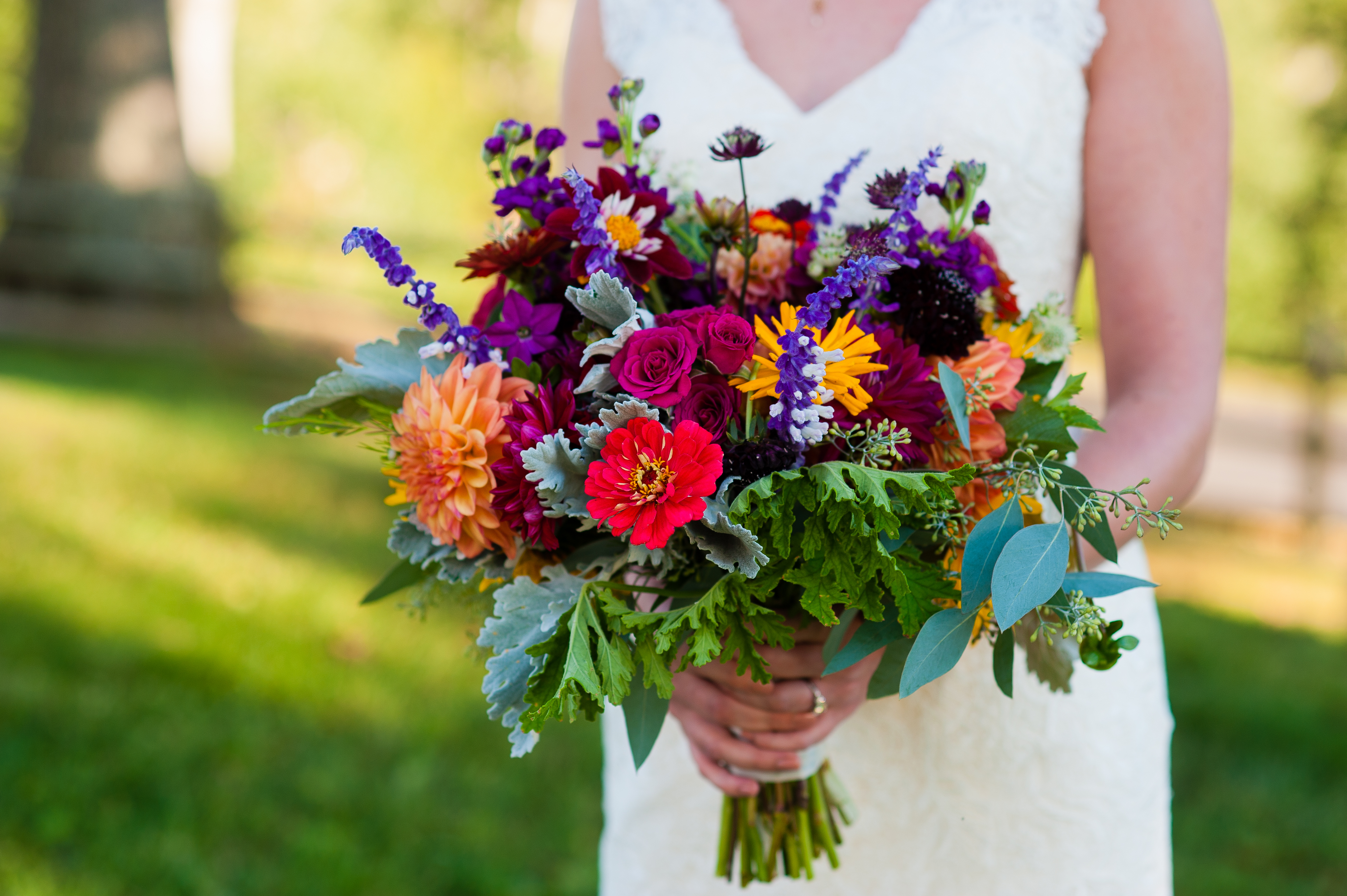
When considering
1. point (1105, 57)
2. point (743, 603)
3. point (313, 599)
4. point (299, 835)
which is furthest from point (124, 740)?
point (1105, 57)

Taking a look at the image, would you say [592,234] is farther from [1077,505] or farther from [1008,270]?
[1008,270]

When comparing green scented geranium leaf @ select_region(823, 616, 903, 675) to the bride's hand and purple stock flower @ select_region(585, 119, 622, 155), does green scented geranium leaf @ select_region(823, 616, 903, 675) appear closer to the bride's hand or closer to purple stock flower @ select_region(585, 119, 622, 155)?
the bride's hand

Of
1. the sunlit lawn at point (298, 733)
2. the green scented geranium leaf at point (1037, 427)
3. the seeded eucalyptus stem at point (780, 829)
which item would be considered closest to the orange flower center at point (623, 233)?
the green scented geranium leaf at point (1037, 427)

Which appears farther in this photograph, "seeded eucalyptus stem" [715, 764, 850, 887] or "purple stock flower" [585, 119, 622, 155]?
"seeded eucalyptus stem" [715, 764, 850, 887]

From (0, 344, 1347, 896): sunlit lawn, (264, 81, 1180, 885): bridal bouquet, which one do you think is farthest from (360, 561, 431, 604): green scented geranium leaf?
(0, 344, 1347, 896): sunlit lawn

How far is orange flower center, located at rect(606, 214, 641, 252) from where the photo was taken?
1.31 m

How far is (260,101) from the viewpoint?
2412 cm

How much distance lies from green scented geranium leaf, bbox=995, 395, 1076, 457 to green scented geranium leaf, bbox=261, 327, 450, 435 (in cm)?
75

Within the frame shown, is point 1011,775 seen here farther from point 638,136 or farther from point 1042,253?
point 638,136

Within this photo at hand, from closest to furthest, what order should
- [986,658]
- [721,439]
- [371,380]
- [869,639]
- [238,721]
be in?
[721,439], [869,639], [371,380], [986,658], [238,721]

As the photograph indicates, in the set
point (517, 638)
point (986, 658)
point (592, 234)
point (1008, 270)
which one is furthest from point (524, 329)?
point (986, 658)

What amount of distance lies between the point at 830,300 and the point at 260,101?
85.7 ft

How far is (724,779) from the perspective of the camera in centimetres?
164

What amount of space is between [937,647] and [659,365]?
45 centimetres
